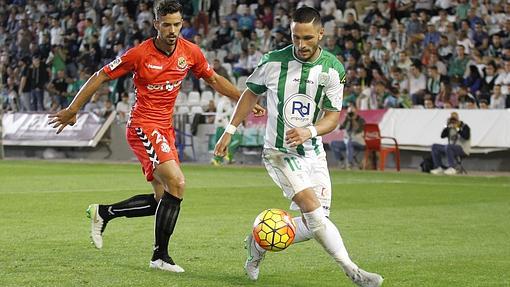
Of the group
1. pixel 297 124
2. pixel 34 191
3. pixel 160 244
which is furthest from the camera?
pixel 34 191

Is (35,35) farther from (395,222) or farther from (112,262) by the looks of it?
(112,262)

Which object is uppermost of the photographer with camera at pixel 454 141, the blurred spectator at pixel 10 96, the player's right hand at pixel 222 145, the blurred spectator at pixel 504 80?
the player's right hand at pixel 222 145

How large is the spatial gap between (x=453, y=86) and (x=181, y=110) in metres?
8.44

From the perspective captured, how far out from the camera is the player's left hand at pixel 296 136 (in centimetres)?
837

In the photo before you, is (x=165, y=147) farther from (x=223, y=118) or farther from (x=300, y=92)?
(x=223, y=118)

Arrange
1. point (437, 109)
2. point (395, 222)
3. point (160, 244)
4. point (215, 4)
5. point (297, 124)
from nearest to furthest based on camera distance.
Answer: point (297, 124) < point (160, 244) < point (395, 222) < point (437, 109) < point (215, 4)

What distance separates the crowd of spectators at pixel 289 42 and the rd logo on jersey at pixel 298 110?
60.4 feet

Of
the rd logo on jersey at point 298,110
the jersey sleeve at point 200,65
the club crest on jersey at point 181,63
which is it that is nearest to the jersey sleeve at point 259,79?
the rd logo on jersey at point 298,110

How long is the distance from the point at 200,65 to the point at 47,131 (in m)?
24.2

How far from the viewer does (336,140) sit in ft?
A: 93.8

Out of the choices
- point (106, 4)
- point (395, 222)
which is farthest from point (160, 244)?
point (106, 4)

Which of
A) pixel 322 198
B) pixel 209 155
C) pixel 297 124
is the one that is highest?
pixel 297 124

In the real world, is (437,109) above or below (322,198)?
below

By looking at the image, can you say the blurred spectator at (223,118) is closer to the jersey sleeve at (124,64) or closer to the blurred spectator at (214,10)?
the blurred spectator at (214,10)
